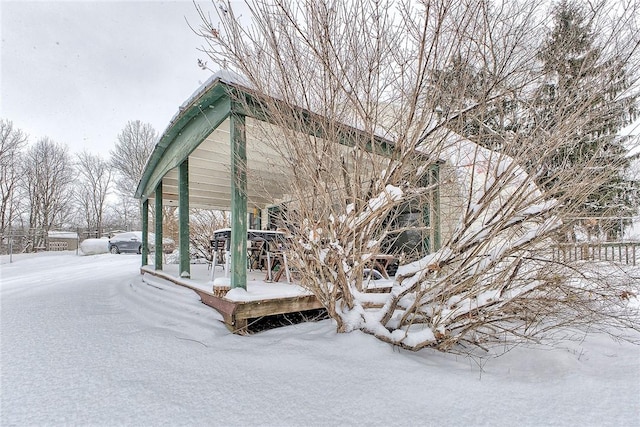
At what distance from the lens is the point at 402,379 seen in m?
1.89

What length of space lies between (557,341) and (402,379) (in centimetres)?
156

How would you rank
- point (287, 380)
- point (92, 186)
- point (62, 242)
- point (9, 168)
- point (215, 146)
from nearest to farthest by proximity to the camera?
point (287, 380), point (215, 146), point (62, 242), point (9, 168), point (92, 186)

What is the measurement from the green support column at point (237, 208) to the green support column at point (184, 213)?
1.79m

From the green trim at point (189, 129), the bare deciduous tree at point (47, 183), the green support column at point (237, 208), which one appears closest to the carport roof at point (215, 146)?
the green trim at point (189, 129)

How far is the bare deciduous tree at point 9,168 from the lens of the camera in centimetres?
1642

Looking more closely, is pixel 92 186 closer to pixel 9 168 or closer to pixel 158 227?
pixel 9 168

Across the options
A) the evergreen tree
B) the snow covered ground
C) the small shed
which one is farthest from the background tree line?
the evergreen tree

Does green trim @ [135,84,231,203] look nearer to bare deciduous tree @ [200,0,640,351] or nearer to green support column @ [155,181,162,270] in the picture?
green support column @ [155,181,162,270]

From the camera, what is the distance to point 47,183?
63.4 feet

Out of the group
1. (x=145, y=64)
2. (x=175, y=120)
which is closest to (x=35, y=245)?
(x=145, y=64)

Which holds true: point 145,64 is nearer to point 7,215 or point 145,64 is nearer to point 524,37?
point 524,37

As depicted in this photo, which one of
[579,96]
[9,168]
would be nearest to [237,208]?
[579,96]

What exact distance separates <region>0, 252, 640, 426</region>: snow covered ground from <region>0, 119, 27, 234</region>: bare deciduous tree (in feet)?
64.8

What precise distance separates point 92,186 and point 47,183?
11.6 ft
